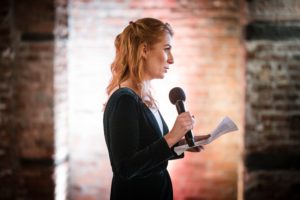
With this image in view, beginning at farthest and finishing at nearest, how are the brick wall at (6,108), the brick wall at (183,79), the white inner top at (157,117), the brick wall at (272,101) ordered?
1. the brick wall at (183,79)
2. the brick wall at (6,108)
3. the brick wall at (272,101)
4. the white inner top at (157,117)

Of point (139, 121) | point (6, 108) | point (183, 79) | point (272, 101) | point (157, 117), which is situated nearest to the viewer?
point (139, 121)

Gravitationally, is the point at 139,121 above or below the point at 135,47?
below

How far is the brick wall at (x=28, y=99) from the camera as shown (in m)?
4.05

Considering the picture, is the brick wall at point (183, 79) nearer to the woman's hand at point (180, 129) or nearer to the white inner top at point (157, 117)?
the white inner top at point (157, 117)

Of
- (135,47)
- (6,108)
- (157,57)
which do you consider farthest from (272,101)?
(6,108)

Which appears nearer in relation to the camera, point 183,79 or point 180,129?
point 180,129

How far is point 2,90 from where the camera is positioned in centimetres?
414

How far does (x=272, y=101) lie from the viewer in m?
4.02

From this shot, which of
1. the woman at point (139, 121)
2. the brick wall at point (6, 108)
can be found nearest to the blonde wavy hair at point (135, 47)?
the woman at point (139, 121)

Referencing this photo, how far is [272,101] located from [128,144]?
7.10 feet

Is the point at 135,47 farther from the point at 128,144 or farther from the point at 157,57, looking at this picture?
the point at 128,144

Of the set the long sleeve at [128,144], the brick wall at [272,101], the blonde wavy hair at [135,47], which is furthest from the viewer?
the brick wall at [272,101]

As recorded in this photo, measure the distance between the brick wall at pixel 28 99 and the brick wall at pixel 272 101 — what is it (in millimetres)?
1836

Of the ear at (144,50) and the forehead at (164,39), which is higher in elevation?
the forehead at (164,39)
